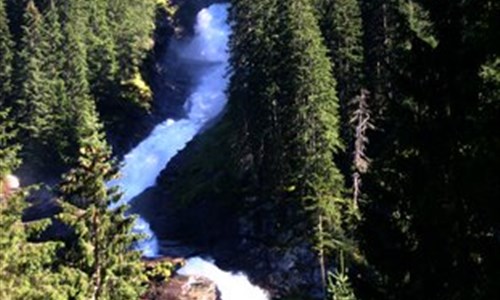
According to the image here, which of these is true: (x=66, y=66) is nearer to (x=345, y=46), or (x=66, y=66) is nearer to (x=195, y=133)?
(x=195, y=133)

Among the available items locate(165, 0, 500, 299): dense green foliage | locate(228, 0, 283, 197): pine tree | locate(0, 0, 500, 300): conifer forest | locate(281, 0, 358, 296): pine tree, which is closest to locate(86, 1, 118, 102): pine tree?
locate(0, 0, 500, 300): conifer forest

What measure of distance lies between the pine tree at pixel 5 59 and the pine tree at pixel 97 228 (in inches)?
2120

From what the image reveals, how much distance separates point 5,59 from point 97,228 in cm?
5826

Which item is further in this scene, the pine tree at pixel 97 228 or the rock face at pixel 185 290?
the rock face at pixel 185 290

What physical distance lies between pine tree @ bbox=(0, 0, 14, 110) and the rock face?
35456 mm

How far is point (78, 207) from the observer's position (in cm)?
2619

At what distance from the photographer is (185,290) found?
49.4 meters

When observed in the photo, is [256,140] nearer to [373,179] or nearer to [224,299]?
[224,299]

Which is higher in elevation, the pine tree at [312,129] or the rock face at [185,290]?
the pine tree at [312,129]

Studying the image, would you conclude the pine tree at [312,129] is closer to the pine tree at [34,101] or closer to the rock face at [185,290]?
the rock face at [185,290]

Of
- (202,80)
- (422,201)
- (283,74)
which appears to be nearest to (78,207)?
(422,201)

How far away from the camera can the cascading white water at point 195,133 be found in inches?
2071

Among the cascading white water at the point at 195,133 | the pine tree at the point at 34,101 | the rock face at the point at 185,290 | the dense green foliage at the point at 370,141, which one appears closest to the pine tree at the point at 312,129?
the dense green foliage at the point at 370,141

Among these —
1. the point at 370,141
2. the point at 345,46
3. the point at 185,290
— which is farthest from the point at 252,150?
the point at 185,290
